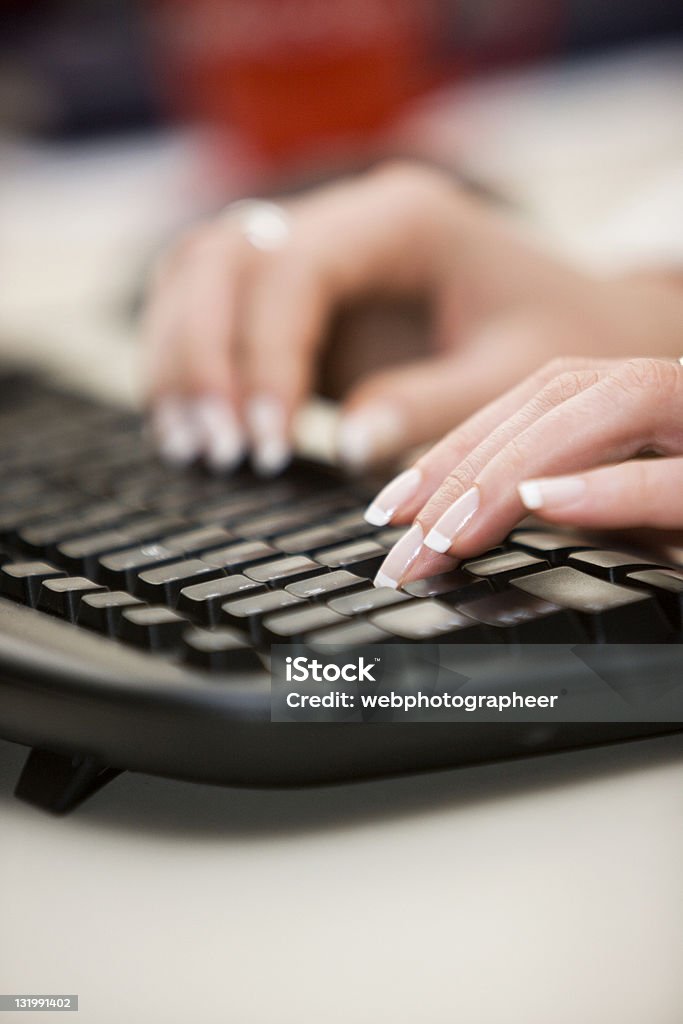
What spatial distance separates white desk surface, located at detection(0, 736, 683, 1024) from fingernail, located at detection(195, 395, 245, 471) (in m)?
0.16

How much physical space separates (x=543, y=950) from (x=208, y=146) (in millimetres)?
862

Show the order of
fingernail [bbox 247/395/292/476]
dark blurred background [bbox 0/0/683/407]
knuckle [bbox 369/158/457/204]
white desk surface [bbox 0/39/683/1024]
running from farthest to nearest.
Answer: dark blurred background [bbox 0/0/683/407] < knuckle [bbox 369/158/457/204] < fingernail [bbox 247/395/292/476] < white desk surface [bbox 0/39/683/1024]

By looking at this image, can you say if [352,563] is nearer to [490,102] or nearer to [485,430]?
[485,430]

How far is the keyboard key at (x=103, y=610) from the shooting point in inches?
8.1

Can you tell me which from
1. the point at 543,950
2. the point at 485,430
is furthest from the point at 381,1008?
the point at 485,430

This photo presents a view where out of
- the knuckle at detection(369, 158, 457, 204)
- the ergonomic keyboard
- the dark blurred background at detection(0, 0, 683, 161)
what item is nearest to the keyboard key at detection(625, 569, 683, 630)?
the ergonomic keyboard

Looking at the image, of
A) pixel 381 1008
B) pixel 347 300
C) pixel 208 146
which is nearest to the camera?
pixel 381 1008

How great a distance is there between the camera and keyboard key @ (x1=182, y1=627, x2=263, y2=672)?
0.62ft

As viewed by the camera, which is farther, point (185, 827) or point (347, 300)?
point (347, 300)

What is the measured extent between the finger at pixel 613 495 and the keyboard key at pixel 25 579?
0.10 metres

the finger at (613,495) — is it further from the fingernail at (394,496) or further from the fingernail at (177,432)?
the fingernail at (177,432)

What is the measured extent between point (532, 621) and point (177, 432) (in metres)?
0.21

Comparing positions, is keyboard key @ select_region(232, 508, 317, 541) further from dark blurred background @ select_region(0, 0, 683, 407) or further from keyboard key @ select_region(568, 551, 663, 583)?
dark blurred background @ select_region(0, 0, 683, 407)

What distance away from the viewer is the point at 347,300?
1.44 ft
